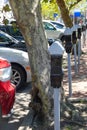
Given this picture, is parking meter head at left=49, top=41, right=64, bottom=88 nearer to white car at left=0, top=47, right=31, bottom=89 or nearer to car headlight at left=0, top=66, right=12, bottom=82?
car headlight at left=0, top=66, right=12, bottom=82

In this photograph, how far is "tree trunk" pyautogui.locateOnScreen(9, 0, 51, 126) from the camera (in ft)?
18.2

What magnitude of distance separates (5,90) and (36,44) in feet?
2.80

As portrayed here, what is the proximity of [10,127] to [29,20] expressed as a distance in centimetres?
189

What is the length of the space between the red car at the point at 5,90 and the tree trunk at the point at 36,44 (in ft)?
1.26

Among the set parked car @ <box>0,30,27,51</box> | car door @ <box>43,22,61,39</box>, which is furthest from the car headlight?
car door @ <box>43,22,61,39</box>

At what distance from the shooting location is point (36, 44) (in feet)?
18.8

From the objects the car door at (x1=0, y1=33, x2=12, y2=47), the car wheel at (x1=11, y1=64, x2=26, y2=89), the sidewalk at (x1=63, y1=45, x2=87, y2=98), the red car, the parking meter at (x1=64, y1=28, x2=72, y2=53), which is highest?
the parking meter at (x1=64, y1=28, x2=72, y2=53)

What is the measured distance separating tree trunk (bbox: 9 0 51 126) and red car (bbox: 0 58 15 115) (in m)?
0.38

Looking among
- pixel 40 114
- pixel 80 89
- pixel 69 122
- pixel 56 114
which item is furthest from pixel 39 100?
pixel 80 89

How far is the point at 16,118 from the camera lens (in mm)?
6828

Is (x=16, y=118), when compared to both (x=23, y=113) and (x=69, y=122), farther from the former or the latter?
(x=69, y=122)

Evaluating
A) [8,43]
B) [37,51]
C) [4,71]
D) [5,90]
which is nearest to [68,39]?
[37,51]

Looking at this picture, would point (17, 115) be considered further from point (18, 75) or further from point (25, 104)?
point (18, 75)

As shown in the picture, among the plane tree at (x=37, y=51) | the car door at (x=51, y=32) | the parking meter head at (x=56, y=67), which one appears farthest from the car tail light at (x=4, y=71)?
the car door at (x=51, y=32)
